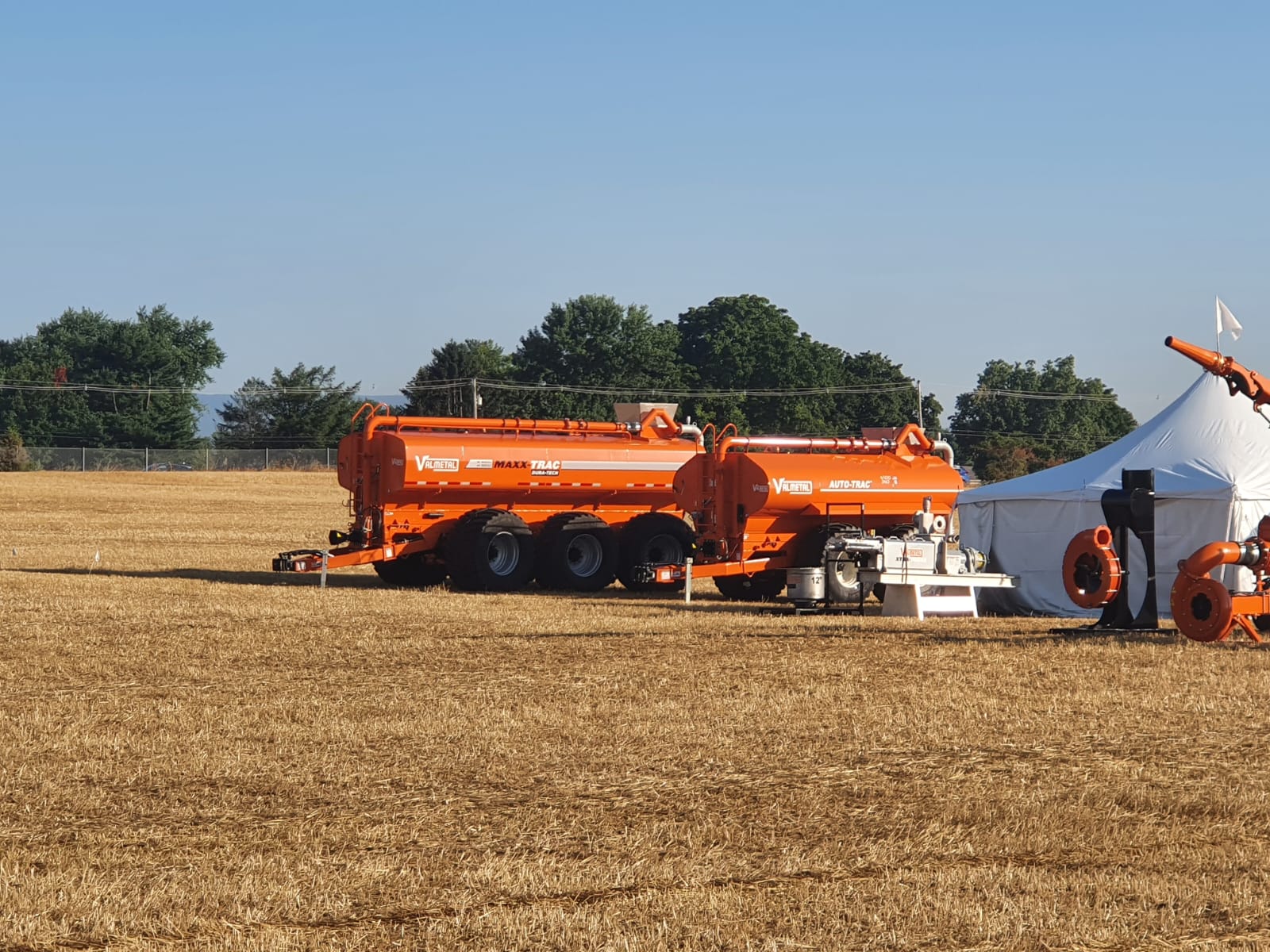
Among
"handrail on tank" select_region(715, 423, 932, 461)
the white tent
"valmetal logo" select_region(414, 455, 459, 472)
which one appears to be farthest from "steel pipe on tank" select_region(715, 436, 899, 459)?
"valmetal logo" select_region(414, 455, 459, 472)

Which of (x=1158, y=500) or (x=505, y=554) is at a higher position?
(x=1158, y=500)

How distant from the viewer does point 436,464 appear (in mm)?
25578

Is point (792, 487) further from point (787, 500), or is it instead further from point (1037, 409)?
point (1037, 409)

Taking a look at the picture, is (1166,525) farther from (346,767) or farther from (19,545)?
(19,545)

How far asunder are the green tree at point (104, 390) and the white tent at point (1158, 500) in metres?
68.6

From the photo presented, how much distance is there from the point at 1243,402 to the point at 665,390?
70845 mm

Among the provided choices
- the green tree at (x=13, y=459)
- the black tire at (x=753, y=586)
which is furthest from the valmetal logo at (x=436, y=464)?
the green tree at (x=13, y=459)

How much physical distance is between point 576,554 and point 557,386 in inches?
2645

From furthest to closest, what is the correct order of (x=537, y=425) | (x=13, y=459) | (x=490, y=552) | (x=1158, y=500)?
1. (x=13, y=459)
2. (x=537, y=425)
3. (x=490, y=552)
4. (x=1158, y=500)

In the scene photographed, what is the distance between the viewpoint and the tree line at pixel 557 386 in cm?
8725

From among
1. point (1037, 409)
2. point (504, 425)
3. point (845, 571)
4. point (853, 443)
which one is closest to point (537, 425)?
point (504, 425)

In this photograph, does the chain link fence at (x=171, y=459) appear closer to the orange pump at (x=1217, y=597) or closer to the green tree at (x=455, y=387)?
the green tree at (x=455, y=387)

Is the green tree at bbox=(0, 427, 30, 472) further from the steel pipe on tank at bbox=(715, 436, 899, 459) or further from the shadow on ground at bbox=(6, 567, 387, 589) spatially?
the steel pipe on tank at bbox=(715, 436, 899, 459)

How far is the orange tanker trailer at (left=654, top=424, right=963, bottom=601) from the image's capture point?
2425cm
